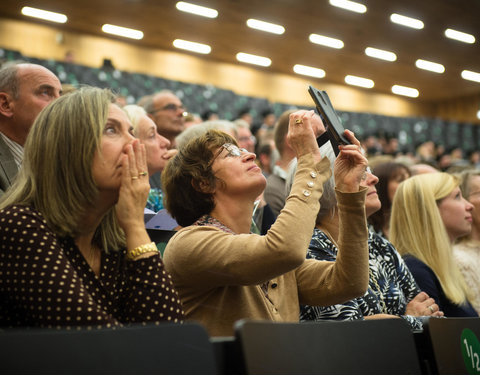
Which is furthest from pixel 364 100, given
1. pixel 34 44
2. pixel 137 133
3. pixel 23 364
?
pixel 23 364

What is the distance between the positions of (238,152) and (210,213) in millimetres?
199

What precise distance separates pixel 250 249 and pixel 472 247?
6.15ft

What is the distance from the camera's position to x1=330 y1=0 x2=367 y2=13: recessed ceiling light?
7.63m

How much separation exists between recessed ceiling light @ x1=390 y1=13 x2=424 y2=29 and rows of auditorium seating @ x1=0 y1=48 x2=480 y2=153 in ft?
5.47

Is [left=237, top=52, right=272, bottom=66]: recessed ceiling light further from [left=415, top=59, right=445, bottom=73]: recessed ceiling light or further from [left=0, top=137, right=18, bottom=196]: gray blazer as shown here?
[left=0, top=137, right=18, bottom=196]: gray blazer

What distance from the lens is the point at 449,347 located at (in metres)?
1.27

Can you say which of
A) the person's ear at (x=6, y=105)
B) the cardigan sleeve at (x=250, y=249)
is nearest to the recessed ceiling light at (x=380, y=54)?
the person's ear at (x=6, y=105)

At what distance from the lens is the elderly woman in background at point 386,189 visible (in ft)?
9.60

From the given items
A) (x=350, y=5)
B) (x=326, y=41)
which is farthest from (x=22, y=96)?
(x=326, y=41)

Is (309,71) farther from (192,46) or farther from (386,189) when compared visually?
(386,189)

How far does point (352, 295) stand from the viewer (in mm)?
1687

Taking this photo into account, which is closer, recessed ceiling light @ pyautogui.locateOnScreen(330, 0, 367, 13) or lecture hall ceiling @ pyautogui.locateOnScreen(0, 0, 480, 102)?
recessed ceiling light @ pyautogui.locateOnScreen(330, 0, 367, 13)

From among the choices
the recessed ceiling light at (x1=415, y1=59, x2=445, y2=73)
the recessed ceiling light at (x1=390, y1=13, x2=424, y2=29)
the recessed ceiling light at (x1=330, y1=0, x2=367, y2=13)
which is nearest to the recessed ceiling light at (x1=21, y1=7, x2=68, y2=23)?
the recessed ceiling light at (x1=330, y1=0, x2=367, y2=13)

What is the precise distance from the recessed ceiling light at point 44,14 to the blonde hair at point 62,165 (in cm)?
821
